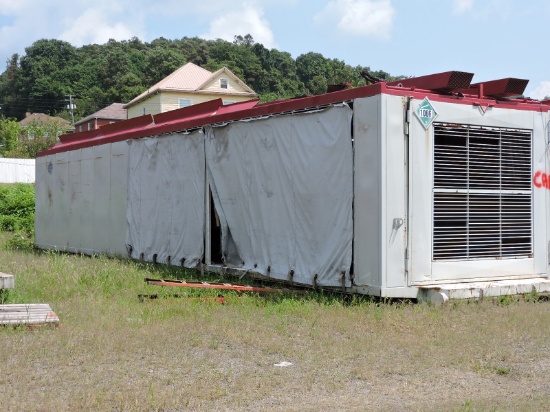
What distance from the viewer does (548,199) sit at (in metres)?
10.2

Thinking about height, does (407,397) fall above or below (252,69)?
below

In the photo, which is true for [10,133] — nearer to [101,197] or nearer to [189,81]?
[189,81]

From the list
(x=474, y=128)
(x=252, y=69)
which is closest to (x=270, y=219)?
(x=474, y=128)

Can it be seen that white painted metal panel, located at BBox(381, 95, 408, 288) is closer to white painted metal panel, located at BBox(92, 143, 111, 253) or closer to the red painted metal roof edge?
the red painted metal roof edge

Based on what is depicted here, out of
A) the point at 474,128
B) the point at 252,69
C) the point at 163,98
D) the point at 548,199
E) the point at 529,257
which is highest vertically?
the point at 252,69

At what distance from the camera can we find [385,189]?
8.66 meters

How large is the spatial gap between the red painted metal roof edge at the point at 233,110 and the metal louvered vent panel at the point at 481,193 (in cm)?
41

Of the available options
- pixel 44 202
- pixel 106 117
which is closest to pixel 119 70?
pixel 106 117

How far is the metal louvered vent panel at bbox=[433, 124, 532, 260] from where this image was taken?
30.3ft

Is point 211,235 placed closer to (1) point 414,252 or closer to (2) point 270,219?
(2) point 270,219

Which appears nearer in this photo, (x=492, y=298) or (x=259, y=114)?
(x=492, y=298)

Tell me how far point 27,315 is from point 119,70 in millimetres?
88003

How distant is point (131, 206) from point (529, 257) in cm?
836

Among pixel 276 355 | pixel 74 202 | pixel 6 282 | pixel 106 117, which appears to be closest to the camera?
pixel 276 355
